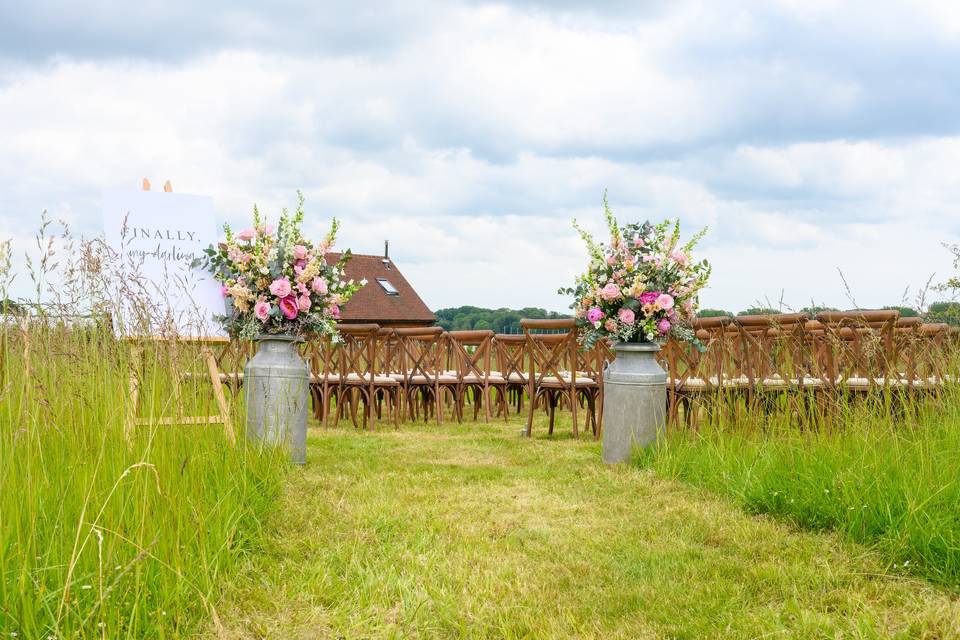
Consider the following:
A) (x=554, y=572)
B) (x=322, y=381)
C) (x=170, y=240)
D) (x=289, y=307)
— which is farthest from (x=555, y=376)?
(x=554, y=572)

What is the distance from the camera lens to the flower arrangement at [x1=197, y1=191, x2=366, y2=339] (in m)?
5.52

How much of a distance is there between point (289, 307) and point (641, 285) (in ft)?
8.06

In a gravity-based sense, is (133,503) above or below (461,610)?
above

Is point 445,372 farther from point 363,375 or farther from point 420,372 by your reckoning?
point 363,375

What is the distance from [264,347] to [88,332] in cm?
190

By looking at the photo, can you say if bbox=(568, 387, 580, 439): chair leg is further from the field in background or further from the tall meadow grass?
the tall meadow grass

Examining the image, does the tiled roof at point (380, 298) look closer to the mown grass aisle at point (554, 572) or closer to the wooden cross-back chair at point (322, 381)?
the wooden cross-back chair at point (322, 381)

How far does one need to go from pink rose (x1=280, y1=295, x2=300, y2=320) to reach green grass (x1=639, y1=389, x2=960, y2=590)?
8.67 feet

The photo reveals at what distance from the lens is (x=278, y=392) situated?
546cm

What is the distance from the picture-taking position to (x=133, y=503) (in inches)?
112

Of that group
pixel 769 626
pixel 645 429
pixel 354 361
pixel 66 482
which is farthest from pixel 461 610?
pixel 354 361

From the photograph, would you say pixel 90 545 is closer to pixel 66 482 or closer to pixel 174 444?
pixel 66 482

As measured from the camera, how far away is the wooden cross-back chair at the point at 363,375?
7887 mm

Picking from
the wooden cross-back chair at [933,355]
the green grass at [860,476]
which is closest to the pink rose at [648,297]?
the green grass at [860,476]
